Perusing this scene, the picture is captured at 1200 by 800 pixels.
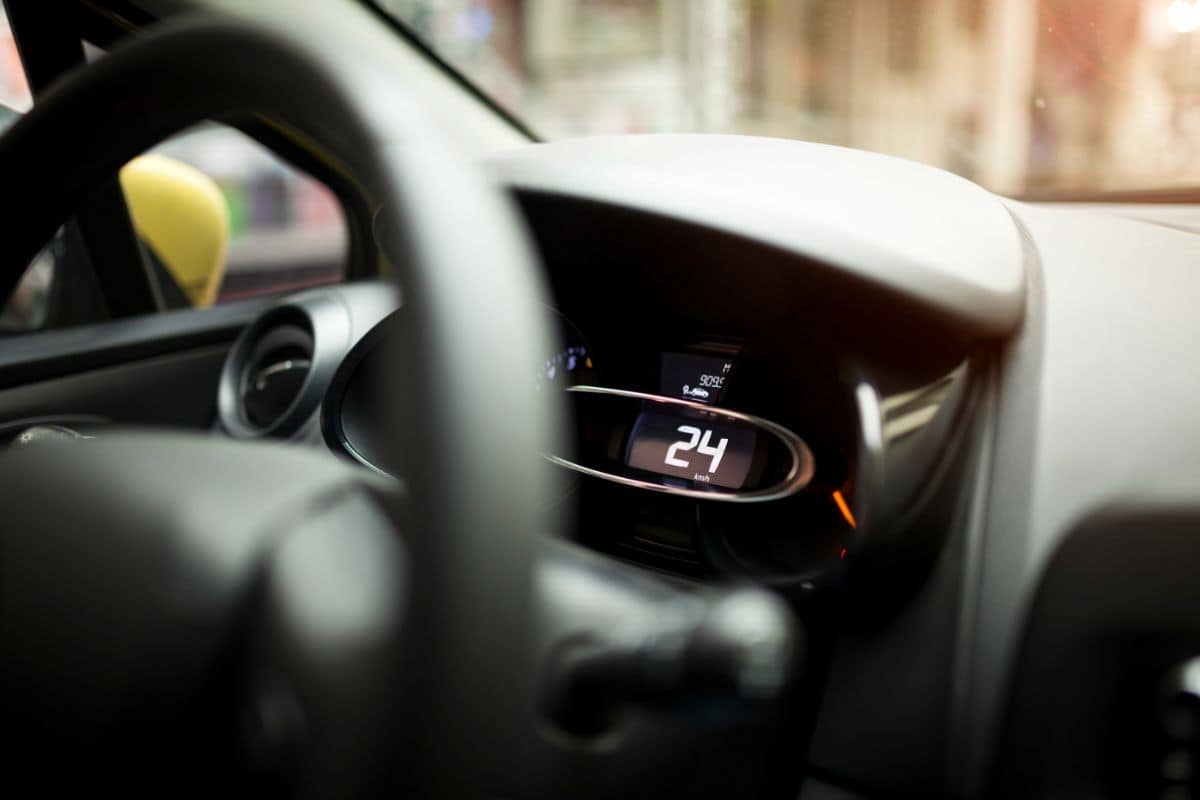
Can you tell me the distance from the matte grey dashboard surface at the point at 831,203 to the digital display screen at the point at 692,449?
9.6 inches

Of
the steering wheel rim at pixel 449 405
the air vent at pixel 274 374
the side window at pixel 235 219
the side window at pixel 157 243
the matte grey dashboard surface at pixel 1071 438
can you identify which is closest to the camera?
the steering wheel rim at pixel 449 405

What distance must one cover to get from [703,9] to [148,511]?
20.2 ft

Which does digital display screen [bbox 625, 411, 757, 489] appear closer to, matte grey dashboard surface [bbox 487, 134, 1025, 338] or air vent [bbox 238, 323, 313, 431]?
matte grey dashboard surface [bbox 487, 134, 1025, 338]

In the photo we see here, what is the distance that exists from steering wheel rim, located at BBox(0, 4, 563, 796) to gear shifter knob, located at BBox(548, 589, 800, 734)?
0.07 metres

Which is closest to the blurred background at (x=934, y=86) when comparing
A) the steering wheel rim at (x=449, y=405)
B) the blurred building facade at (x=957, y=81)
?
the blurred building facade at (x=957, y=81)

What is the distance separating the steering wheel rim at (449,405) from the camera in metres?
0.54

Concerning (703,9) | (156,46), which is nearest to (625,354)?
(156,46)

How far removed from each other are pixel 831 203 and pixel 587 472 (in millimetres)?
417

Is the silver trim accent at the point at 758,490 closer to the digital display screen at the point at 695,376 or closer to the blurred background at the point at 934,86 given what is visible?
the digital display screen at the point at 695,376

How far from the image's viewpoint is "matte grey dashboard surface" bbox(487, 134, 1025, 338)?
1.06 m

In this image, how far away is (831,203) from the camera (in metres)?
1.10

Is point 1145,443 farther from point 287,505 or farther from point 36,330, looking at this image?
point 36,330

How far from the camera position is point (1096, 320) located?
112 cm

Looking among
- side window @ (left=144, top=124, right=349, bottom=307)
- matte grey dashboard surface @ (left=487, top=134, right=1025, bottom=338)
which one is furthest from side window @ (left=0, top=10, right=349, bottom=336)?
matte grey dashboard surface @ (left=487, top=134, right=1025, bottom=338)
